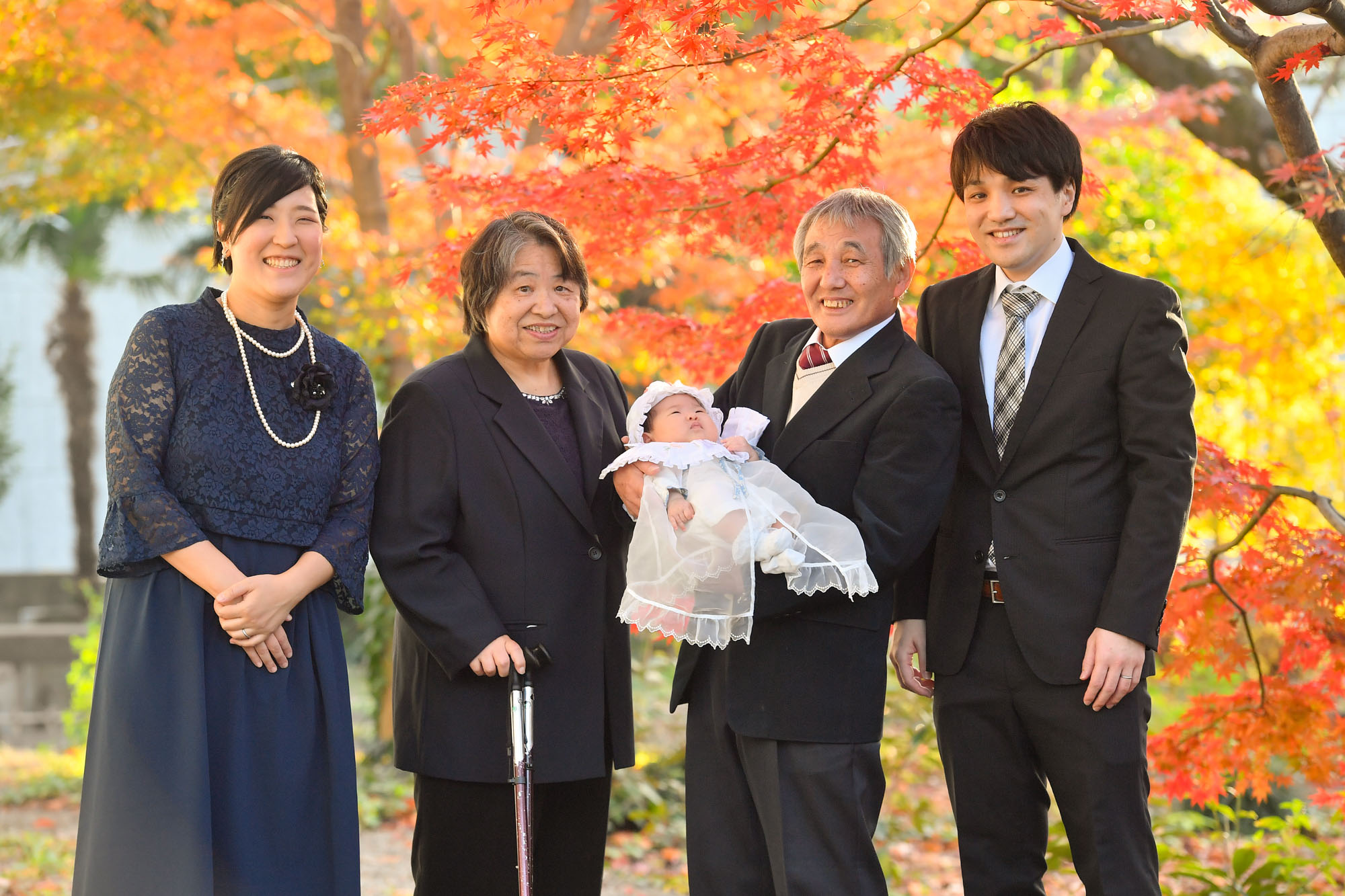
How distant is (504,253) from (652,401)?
0.50 m

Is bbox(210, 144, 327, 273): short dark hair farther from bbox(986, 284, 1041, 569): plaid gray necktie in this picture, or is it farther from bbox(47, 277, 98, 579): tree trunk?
bbox(47, 277, 98, 579): tree trunk

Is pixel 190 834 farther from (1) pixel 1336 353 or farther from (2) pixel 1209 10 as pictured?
(1) pixel 1336 353

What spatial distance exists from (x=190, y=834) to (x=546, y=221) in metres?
1.53

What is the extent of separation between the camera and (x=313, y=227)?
8.51 feet

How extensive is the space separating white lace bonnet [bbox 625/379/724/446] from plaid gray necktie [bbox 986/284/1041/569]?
2.09ft

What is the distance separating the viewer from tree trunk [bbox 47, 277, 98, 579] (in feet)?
48.3

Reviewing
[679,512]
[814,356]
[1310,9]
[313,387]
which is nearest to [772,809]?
[679,512]

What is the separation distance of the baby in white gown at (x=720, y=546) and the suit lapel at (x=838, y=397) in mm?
185

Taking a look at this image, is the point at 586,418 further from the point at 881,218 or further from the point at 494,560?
the point at 881,218

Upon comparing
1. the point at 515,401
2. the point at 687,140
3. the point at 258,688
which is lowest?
the point at 258,688

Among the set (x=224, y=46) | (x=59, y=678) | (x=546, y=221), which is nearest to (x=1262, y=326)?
(x=546, y=221)

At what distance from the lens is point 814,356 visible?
2.66 m

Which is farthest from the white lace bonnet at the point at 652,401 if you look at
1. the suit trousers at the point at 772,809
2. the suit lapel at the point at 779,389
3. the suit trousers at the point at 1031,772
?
the suit trousers at the point at 1031,772

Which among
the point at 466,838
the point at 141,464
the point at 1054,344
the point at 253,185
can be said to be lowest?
the point at 466,838
